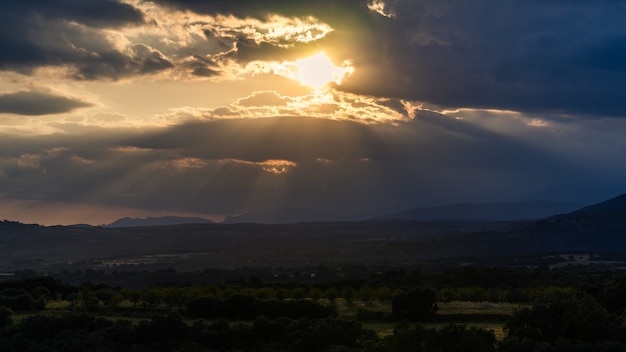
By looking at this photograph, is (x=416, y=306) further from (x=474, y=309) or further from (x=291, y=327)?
(x=291, y=327)

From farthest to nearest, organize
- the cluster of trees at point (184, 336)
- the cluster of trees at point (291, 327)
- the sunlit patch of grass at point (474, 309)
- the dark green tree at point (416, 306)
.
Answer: the sunlit patch of grass at point (474, 309) → the dark green tree at point (416, 306) → the cluster of trees at point (184, 336) → the cluster of trees at point (291, 327)

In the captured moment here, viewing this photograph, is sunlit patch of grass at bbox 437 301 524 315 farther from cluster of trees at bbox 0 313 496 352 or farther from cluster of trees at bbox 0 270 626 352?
cluster of trees at bbox 0 313 496 352

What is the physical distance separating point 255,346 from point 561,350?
1892 centimetres

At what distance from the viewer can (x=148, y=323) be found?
52000mm

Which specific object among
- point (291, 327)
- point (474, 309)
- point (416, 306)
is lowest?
point (474, 309)

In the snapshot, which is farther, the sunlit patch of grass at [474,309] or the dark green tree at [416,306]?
the sunlit patch of grass at [474,309]

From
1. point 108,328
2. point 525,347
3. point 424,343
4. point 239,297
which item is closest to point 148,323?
point 108,328

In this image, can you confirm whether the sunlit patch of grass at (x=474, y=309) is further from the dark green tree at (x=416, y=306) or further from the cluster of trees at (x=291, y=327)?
the cluster of trees at (x=291, y=327)

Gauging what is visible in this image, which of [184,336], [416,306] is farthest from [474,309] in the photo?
[184,336]

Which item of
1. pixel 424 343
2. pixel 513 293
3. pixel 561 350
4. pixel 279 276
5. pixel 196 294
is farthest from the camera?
pixel 279 276

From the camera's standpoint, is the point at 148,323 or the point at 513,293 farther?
the point at 513,293

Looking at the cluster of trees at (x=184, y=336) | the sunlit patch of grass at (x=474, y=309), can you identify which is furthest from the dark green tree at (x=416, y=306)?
the cluster of trees at (x=184, y=336)

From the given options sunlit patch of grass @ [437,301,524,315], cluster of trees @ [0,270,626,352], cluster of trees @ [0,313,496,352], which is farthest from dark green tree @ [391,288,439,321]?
cluster of trees @ [0,313,496,352]

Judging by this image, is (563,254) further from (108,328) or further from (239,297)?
(108,328)
